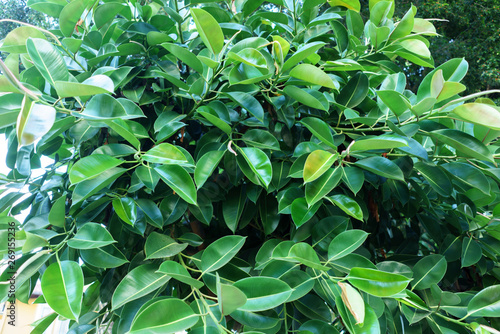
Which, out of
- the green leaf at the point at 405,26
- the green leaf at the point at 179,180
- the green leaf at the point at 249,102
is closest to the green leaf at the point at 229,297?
the green leaf at the point at 179,180

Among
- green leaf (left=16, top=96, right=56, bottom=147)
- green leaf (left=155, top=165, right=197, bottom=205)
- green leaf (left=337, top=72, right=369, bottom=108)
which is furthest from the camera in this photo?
green leaf (left=337, top=72, right=369, bottom=108)

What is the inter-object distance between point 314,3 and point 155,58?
238 millimetres

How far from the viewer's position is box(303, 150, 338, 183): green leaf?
1.23ft

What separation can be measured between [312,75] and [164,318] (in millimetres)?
282

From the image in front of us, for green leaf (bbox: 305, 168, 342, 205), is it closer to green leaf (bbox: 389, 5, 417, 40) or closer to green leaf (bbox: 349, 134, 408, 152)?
green leaf (bbox: 349, 134, 408, 152)

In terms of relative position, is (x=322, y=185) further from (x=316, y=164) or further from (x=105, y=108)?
Answer: (x=105, y=108)

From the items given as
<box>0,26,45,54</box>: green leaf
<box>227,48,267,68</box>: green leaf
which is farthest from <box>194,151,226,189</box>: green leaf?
<box>0,26,45,54</box>: green leaf

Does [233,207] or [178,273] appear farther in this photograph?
[233,207]

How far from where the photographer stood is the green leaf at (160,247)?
39 centimetres

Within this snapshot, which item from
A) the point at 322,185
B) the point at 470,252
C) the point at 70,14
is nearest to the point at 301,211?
the point at 322,185

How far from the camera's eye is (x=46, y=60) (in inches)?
14.2

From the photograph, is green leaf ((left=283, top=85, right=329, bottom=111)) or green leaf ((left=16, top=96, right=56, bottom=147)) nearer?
green leaf ((left=16, top=96, right=56, bottom=147))

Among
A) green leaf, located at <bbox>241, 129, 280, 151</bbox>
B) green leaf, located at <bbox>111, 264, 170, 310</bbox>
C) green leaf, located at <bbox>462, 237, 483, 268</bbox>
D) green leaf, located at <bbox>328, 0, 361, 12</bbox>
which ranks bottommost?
green leaf, located at <bbox>462, 237, 483, 268</bbox>

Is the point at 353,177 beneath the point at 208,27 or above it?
beneath
